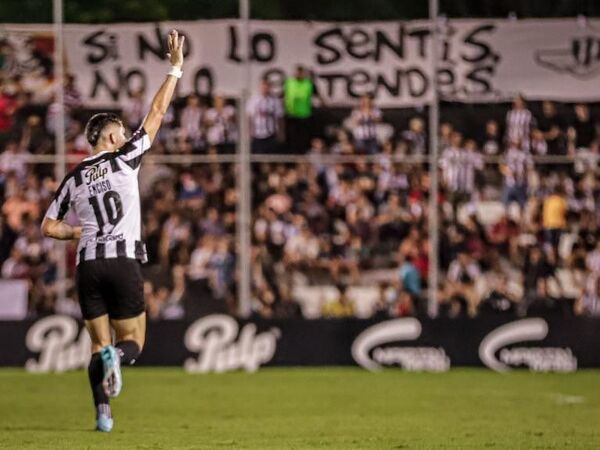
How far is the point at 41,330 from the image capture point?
2077cm

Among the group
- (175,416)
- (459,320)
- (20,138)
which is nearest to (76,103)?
(20,138)

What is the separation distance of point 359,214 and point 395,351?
323cm

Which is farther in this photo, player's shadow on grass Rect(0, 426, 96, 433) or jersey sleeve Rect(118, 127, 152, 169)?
player's shadow on grass Rect(0, 426, 96, 433)

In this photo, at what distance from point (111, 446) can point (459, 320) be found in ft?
36.9

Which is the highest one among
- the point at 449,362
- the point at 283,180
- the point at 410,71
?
the point at 410,71

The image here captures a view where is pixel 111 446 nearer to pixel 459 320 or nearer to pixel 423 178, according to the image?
pixel 459 320

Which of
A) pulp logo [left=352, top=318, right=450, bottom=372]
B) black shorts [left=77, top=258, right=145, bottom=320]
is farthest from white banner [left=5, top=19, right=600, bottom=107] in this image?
black shorts [left=77, top=258, right=145, bottom=320]

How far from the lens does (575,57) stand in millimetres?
22703

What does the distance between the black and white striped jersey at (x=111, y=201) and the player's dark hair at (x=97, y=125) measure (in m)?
0.12

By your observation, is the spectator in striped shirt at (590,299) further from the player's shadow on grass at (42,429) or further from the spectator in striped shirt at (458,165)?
the player's shadow on grass at (42,429)

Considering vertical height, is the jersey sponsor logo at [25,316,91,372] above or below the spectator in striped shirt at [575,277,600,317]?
below

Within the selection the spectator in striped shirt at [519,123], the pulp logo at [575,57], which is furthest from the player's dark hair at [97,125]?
the pulp logo at [575,57]

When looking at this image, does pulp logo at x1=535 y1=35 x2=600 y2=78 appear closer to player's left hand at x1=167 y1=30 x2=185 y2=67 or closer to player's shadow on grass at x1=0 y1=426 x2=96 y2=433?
player's shadow on grass at x1=0 y1=426 x2=96 y2=433

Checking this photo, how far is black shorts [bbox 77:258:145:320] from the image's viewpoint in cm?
1071
